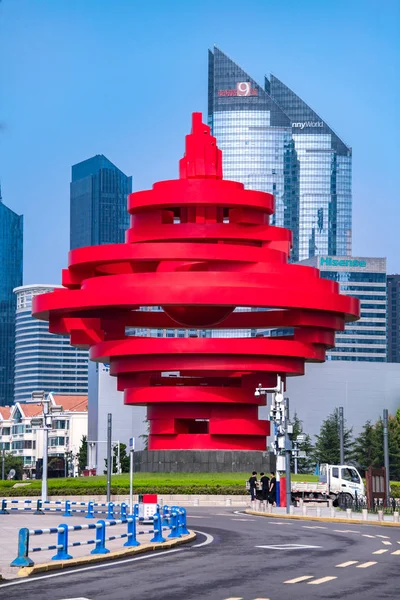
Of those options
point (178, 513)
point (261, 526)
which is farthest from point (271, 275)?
point (178, 513)

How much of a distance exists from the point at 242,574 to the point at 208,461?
56.6 meters

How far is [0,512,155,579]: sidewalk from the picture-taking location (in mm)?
30031

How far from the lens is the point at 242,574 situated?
87.2 feet

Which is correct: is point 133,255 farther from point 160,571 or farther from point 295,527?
point 160,571

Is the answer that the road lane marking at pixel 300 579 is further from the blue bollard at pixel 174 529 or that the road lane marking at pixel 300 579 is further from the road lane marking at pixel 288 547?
the blue bollard at pixel 174 529

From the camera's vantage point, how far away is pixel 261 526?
154 ft

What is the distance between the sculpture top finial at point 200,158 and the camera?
270 feet

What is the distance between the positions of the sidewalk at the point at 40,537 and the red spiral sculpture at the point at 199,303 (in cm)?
2333

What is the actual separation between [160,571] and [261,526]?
66.4 ft

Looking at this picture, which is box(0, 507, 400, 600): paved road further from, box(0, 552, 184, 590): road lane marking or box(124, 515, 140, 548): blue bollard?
box(124, 515, 140, 548): blue bollard

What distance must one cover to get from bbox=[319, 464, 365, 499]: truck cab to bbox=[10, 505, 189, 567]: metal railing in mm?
26813

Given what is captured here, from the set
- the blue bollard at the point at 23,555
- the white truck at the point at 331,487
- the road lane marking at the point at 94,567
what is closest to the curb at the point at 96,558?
the blue bollard at the point at 23,555

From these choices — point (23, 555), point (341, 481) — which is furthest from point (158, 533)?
point (341, 481)

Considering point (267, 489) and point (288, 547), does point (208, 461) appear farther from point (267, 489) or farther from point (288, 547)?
point (288, 547)
